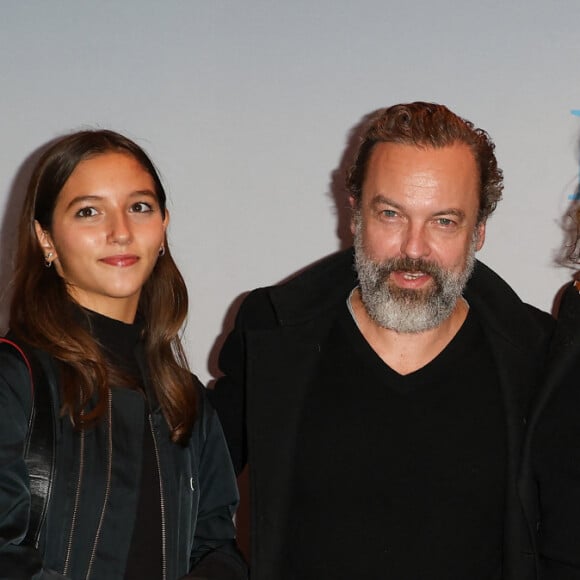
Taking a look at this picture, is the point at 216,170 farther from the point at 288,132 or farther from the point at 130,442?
the point at 130,442

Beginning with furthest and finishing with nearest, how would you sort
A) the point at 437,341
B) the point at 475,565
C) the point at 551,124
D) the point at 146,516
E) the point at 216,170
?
the point at 216,170
the point at 551,124
the point at 437,341
the point at 475,565
the point at 146,516

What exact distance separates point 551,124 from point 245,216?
910 mm

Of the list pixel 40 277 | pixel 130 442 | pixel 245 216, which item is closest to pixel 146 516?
pixel 130 442

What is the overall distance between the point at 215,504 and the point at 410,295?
2.08ft

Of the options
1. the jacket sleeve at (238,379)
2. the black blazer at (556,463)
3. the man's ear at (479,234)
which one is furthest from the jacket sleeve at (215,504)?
the man's ear at (479,234)

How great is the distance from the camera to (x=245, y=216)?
9.16 ft

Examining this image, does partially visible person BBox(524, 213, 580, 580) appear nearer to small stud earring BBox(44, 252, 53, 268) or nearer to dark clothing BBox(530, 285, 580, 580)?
dark clothing BBox(530, 285, 580, 580)

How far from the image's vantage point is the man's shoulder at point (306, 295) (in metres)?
2.27

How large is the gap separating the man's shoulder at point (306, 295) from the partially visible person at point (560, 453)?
22.4 inches

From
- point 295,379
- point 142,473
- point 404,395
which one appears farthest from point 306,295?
point 142,473

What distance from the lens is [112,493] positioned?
1.74 m

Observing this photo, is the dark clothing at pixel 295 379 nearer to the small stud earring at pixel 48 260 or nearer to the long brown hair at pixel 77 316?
the long brown hair at pixel 77 316

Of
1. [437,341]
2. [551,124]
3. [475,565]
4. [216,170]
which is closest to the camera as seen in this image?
[475,565]

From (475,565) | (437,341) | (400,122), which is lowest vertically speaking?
(475,565)
